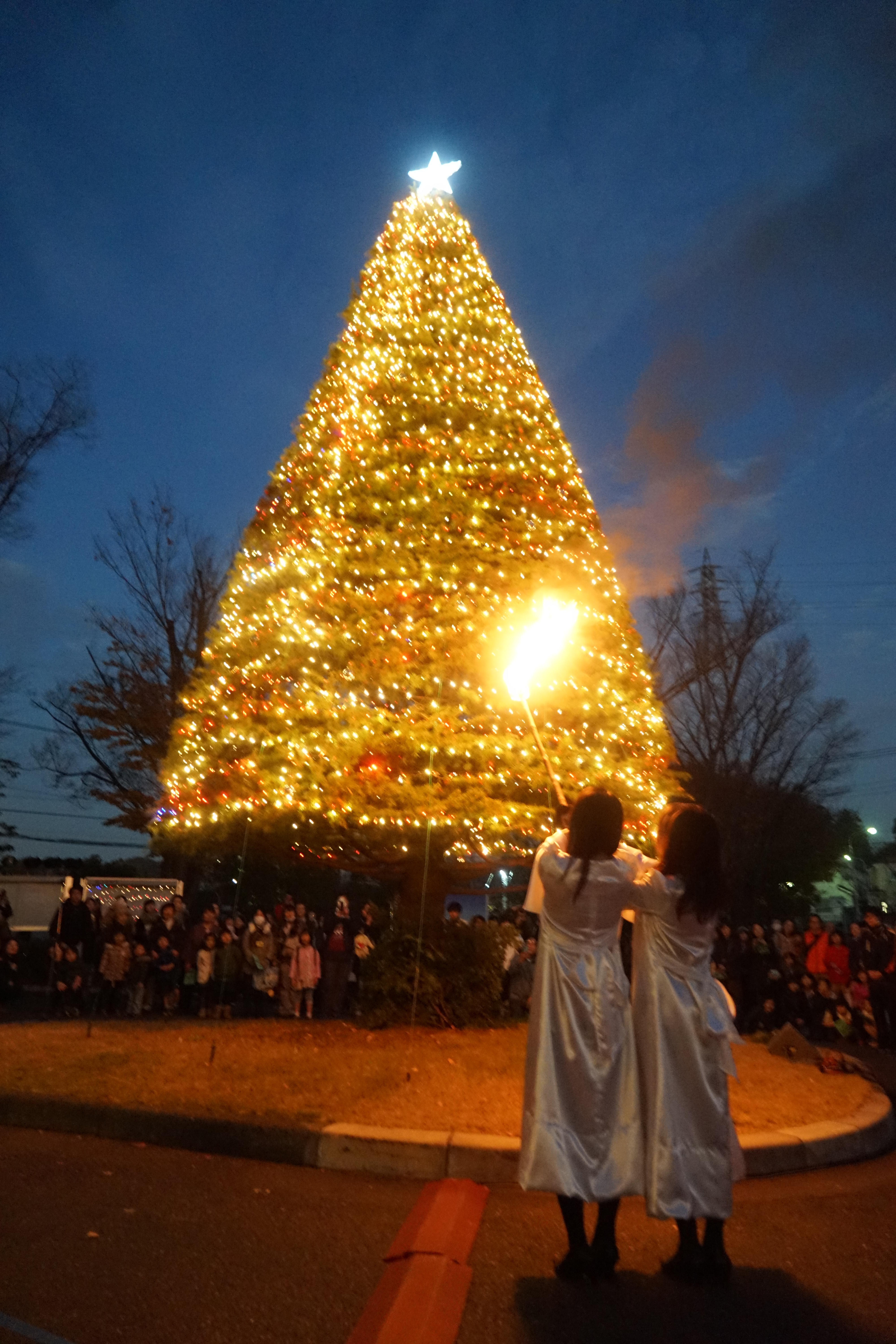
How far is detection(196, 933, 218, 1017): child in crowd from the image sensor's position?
11.7 metres

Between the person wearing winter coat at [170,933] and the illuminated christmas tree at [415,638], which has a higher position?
the illuminated christmas tree at [415,638]

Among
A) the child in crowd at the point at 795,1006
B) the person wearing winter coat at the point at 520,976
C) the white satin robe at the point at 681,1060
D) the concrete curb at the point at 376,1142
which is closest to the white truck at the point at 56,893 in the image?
the person wearing winter coat at the point at 520,976

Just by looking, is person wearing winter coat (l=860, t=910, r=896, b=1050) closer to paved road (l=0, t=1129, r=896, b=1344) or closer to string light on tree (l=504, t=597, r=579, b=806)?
string light on tree (l=504, t=597, r=579, b=806)

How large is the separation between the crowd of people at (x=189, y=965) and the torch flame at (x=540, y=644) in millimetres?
5251

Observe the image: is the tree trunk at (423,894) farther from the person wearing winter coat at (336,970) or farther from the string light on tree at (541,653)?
the person wearing winter coat at (336,970)

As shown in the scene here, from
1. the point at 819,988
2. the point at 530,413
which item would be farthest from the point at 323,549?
the point at 819,988

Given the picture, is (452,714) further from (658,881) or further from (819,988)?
(819,988)

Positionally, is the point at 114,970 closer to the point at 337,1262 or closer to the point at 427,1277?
the point at 337,1262

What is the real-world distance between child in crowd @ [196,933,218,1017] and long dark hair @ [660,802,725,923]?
9.30 m

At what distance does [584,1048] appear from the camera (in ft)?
11.9

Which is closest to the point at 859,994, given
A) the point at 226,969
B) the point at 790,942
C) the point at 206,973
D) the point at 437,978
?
the point at 790,942

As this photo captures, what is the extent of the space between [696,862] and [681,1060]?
2.57 feet

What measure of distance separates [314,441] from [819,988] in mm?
9218

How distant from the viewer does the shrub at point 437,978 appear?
8.42m
